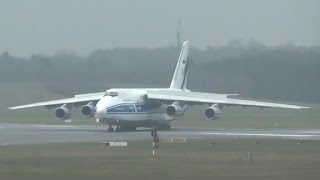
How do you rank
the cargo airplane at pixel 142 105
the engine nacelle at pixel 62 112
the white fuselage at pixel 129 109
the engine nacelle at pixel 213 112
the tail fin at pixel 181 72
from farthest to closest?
the tail fin at pixel 181 72, the engine nacelle at pixel 62 112, the engine nacelle at pixel 213 112, the cargo airplane at pixel 142 105, the white fuselage at pixel 129 109

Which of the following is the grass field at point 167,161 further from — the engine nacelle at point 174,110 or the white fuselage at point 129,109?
the engine nacelle at point 174,110

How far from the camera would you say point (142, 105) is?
64.4m

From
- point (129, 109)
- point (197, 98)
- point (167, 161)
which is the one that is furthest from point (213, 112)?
point (167, 161)

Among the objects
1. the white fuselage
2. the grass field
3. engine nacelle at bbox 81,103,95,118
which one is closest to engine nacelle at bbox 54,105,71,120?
engine nacelle at bbox 81,103,95,118

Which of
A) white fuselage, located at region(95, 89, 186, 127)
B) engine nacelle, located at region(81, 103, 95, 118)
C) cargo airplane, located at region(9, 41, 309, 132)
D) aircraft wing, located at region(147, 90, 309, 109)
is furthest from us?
engine nacelle, located at region(81, 103, 95, 118)

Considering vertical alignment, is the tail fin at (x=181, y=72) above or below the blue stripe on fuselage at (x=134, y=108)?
above

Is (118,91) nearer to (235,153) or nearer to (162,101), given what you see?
(162,101)

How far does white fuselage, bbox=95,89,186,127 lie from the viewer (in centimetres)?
6231

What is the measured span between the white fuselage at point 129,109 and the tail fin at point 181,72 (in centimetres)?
524

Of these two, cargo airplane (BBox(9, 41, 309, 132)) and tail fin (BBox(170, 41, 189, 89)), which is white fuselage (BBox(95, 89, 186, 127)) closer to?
cargo airplane (BBox(9, 41, 309, 132))

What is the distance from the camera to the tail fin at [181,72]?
7158 cm

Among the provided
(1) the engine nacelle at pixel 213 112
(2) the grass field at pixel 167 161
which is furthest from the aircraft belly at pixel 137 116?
(2) the grass field at pixel 167 161

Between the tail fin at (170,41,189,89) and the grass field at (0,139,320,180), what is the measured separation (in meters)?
23.3

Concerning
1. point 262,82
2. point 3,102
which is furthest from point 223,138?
point 3,102
